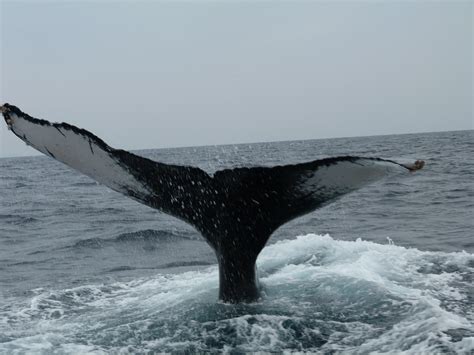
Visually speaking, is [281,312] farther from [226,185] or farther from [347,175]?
[347,175]

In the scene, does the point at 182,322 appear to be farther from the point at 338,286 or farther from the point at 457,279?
the point at 457,279

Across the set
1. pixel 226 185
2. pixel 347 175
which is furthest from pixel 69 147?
pixel 347 175

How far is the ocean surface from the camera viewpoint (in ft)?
13.5

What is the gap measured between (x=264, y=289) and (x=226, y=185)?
1.42 meters

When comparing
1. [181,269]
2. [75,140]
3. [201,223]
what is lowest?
[181,269]

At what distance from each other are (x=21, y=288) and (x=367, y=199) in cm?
1031

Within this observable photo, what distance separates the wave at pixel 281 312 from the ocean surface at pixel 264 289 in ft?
0.04

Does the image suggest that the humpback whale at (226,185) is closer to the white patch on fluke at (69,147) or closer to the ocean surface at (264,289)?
the white patch on fluke at (69,147)

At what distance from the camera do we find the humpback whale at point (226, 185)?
12.6 feet

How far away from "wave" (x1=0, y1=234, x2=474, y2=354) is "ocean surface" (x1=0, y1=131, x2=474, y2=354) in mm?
12

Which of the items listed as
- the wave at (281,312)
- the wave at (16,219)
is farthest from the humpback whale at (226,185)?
the wave at (16,219)

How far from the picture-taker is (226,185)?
4328 mm

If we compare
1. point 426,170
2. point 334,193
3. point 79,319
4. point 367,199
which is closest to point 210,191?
point 334,193

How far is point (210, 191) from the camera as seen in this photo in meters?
4.36
